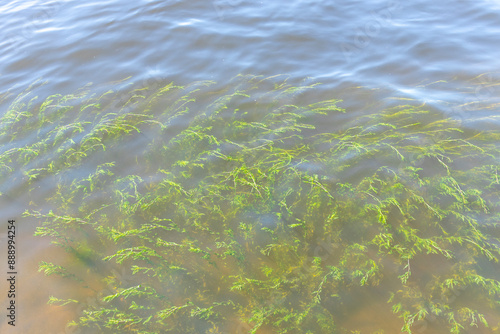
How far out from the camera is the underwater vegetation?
3027 millimetres

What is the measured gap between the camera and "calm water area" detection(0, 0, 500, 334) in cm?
342

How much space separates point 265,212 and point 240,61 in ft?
14.0

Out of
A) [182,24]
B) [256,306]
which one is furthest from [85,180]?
[182,24]

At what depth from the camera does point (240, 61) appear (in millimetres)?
6930

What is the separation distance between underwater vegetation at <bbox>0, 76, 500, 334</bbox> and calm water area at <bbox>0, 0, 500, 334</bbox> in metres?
0.11

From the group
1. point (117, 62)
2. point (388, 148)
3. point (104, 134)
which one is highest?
point (117, 62)

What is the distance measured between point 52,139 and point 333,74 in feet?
17.4

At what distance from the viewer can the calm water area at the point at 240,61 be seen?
3424 millimetres

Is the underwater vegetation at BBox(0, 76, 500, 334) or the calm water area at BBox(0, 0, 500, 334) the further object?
the calm water area at BBox(0, 0, 500, 334)

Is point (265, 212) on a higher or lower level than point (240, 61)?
lower

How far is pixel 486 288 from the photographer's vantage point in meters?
2.99

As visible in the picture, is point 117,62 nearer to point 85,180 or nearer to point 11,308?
point 85,180

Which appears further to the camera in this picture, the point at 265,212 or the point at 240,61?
the point at 240,61

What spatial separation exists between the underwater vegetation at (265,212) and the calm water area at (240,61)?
0.11 m
